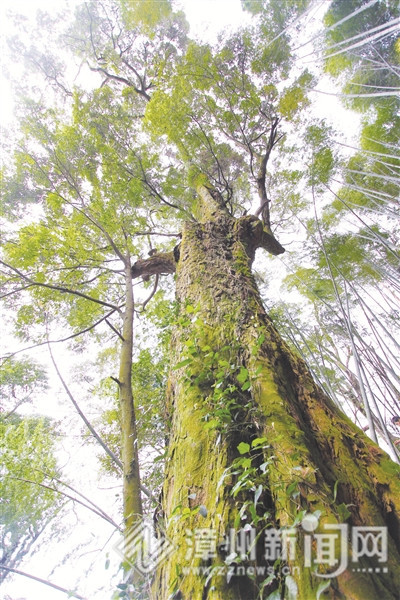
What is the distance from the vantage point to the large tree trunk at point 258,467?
0.67m

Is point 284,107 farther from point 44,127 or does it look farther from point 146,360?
point 146,360

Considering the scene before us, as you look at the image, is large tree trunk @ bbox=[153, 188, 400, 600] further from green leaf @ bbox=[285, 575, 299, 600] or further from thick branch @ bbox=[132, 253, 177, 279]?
thick branch @ bbox=[132, 253, 177, 279]

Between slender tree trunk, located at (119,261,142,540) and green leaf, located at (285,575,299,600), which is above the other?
slender tree trunk, located at (119,261,142,540)

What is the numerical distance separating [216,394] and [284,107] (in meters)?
4.88

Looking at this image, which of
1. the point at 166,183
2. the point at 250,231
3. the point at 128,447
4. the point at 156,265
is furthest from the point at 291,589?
the point at 166,183

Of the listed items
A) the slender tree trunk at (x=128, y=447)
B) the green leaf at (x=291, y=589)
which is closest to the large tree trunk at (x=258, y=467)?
the green leaf at (x=291, y=589)

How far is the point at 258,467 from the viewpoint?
910mm

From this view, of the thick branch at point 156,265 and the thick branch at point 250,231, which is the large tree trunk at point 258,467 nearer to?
the thick branch at point 250,231

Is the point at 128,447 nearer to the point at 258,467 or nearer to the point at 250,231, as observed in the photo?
the point at 258,467

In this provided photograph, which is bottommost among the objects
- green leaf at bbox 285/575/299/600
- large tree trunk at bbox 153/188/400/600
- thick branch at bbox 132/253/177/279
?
green leaf at bbox 285/575/299/600

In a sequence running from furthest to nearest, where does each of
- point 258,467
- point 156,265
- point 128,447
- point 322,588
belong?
point 156,265
point 128,447
point 258,467
point 322,588

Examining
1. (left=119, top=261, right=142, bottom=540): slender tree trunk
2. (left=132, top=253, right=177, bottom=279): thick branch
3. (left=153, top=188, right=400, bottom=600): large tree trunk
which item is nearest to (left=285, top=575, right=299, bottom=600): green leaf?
(left=153, top=188, right=400, bottom=600): large tree trunk

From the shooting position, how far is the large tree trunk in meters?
0.67

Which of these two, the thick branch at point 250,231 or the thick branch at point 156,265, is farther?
the thick branch at point 156,265
